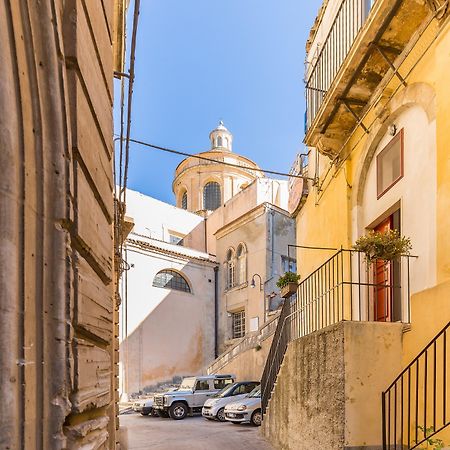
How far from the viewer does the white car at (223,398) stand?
1607cm

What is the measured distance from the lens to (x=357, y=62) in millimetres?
7672

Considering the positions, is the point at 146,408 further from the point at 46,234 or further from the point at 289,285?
the point at 46,234

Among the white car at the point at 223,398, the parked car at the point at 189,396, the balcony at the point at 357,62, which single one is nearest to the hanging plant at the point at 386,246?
the balcony at the point at 357,62

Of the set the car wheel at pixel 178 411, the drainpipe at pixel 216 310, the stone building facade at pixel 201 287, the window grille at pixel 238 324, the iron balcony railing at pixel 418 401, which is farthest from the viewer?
the drainpipe at pixel 216 310

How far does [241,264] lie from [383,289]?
19707 millimetres

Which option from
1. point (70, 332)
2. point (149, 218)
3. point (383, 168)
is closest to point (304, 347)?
point (383, 168)

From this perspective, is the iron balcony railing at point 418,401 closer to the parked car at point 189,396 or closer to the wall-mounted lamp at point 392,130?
the wall-mounted lamp at point 392,130

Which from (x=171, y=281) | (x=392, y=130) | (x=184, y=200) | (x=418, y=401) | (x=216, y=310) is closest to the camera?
(x=418, y=401)

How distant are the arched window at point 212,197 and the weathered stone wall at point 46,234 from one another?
117 feet

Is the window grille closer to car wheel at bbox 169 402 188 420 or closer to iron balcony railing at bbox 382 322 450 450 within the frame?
car wheel at bbox 169 402 188 420

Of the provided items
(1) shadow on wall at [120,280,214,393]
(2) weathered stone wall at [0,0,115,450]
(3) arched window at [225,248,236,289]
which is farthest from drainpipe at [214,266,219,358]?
(2) weathered stone wall at [0,0,115,450]

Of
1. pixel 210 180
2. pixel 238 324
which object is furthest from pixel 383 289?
pixel 210 180

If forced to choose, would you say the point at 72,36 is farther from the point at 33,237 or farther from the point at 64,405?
the point at 64,405

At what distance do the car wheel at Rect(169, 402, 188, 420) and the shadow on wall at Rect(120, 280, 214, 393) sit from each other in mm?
6005
